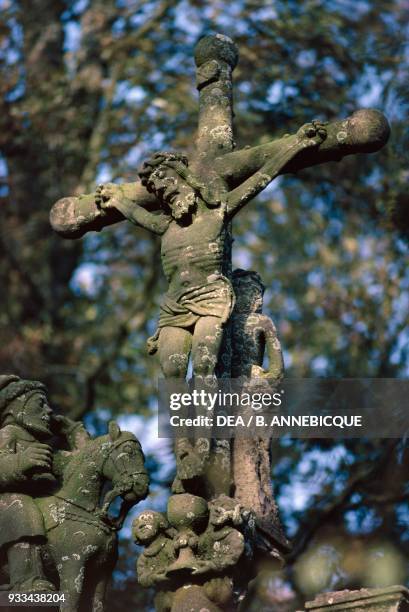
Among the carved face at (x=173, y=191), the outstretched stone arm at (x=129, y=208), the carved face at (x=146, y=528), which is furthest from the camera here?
the outstretched stone arm at (x=129, y=208)

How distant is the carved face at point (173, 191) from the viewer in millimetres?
9125

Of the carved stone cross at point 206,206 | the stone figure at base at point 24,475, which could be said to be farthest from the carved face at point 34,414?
the carved stone cross at point 206,206

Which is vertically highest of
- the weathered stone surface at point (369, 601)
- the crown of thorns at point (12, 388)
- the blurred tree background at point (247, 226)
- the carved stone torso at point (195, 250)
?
the blurred tree background at point (247, 226)

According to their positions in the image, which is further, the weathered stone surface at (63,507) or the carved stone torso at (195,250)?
the carved stone torso at (195,250)

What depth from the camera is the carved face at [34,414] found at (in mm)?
9422

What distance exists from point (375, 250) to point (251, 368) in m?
10.7

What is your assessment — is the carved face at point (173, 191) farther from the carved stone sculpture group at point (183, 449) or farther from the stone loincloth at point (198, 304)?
the stone loincloth at point (198, 304)

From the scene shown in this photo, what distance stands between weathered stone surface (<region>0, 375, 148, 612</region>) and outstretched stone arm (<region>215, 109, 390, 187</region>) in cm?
195

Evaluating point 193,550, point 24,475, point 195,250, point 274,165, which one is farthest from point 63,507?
point 274,165

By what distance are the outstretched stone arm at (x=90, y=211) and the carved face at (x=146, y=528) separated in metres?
2.37

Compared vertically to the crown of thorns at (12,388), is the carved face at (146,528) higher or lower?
lower

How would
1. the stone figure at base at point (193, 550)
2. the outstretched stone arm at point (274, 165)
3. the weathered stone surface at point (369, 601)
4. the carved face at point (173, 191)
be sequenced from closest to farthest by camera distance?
1. the stone figure at base at point (193, 550)
2. the weathered stone surface at point (369, 601)
3. the carved face at point (173, 191)
4. the outstretched stone arm at point (274, 165)

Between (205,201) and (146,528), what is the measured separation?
2.25 metres

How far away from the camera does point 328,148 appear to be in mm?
9281
